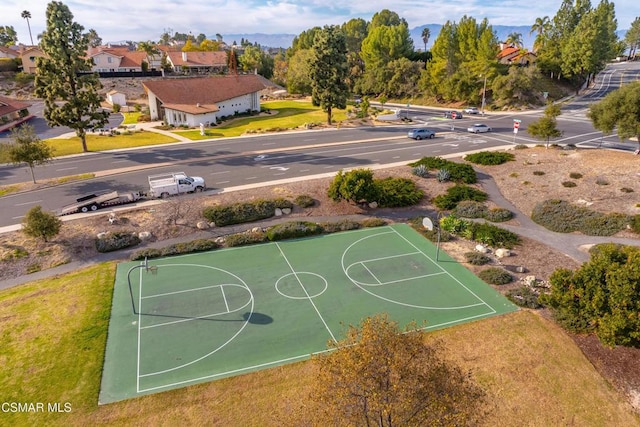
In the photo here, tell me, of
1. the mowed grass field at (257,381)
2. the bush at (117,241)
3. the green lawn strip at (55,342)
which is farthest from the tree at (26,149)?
the mowed grass field at (257,381)

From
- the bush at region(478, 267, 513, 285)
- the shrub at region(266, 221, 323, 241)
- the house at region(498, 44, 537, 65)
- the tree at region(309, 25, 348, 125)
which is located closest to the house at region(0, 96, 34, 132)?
the tree at region(309, 25, 348, 125)

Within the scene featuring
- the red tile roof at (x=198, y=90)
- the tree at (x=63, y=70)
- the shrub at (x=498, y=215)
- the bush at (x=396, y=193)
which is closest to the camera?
the shrub at (x=498, y=215)

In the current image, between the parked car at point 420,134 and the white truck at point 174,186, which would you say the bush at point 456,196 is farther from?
the parked car at point 420,134

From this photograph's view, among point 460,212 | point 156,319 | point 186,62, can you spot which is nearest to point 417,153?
point 460,212

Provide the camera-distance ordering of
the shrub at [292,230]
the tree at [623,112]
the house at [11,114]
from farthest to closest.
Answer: the house at [11,114] < the tree at [623,112] < the shrub at [292,230]

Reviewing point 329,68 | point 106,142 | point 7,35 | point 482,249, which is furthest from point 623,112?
point 7,35

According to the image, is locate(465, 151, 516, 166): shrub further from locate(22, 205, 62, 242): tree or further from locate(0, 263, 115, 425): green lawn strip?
locate(22, 205, 62, 242): tree
